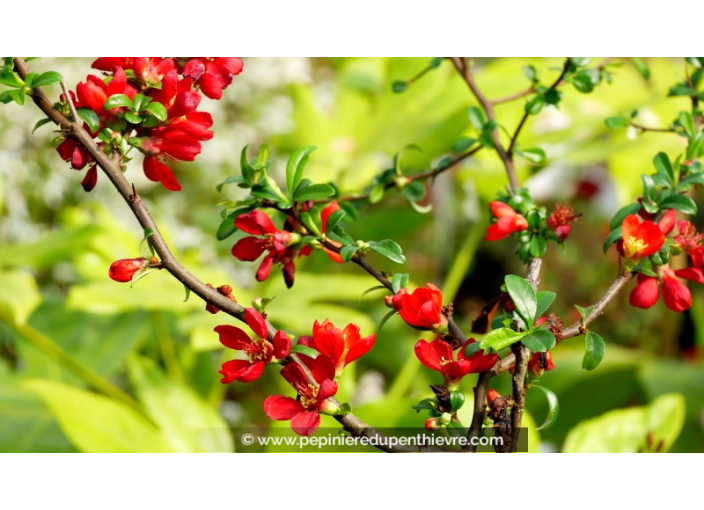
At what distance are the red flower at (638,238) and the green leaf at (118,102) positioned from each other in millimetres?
275

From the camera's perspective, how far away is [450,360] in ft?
1.22

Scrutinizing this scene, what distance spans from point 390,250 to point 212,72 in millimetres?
159

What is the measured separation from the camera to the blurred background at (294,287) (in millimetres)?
879

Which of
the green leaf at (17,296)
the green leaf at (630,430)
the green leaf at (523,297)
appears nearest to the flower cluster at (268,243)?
the green leaf at (523,297)

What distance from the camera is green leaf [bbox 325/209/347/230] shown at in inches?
15.9

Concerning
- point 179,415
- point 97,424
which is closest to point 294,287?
point 179,415

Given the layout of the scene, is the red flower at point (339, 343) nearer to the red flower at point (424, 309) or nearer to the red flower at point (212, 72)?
the red flower at point (424, 309)

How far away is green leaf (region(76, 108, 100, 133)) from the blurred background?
171mm

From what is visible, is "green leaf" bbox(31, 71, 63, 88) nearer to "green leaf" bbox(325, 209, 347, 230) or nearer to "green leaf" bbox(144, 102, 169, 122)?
"green leaf" bbox(144, 102, 169, 122)

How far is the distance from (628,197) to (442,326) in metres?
1.03

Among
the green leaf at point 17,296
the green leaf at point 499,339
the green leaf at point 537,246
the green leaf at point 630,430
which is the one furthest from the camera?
the green leaf at point 17,296

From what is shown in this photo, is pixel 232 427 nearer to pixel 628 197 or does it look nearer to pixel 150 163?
pixel 628 197

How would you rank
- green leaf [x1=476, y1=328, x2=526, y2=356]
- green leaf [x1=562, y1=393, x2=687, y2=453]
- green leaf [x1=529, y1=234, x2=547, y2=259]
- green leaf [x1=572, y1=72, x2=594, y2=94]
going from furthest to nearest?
green leaf [x1=562, y1=393, x2=687, y2=453] → green leaf [x1=572, y1=72, x2=594, y2=94] → green leaf [x1=529, y1=234, x2=547, y2=259] → green leaf [x1=476, y1=328, x2=526, y2=356]

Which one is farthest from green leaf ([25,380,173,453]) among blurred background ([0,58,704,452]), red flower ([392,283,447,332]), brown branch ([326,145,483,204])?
red flower ([392,283,447,332])
